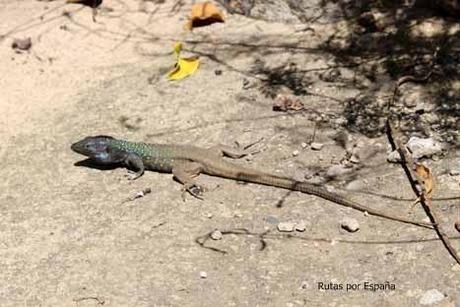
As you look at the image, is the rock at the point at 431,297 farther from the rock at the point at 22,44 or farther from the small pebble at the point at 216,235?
the rock at the point at 22,44

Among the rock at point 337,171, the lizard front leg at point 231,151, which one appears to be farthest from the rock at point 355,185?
the lizard front leg at point 231,151

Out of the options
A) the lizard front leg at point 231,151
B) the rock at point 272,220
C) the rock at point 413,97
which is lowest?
the lizard front leg at point 231,151

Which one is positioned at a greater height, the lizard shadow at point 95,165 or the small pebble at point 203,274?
the small pebble at point 203,274

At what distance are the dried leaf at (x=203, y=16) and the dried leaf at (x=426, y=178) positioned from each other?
3.13 meters

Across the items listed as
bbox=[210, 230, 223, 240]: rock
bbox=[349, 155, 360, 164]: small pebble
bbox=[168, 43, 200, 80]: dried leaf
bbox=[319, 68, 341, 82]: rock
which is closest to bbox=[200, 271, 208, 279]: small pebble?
bbox=[210, 230, 223, 240]: rock

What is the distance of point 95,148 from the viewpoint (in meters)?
6.14

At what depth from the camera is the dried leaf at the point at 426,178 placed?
17.4ft

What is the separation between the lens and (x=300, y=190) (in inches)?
218

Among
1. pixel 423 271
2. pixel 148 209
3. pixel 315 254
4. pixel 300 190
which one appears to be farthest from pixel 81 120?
pixel 423 271

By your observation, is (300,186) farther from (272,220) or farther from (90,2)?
(90,2)

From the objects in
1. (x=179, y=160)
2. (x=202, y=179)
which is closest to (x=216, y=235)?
(x=202, y=179)

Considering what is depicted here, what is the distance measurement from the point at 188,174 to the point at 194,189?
20cm

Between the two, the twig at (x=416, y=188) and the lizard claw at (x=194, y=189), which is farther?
the lizard claw at (x=194, y=189)

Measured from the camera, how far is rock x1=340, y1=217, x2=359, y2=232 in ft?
16.8
